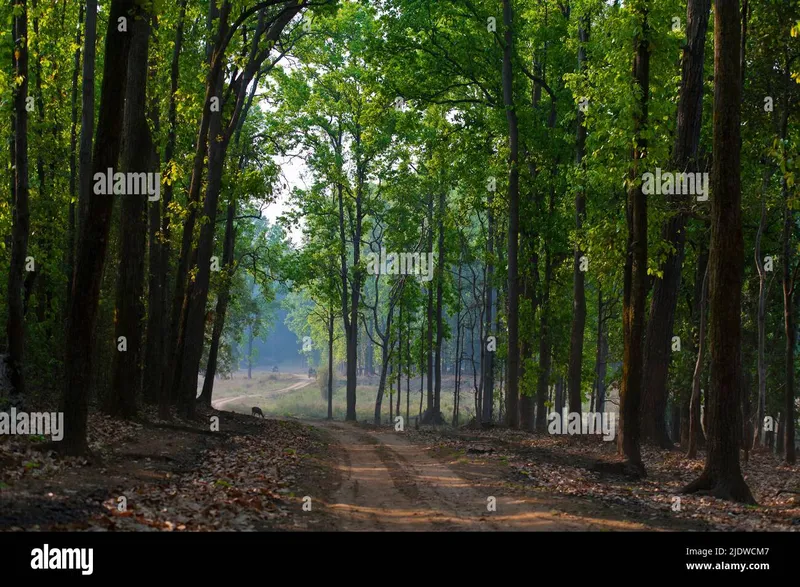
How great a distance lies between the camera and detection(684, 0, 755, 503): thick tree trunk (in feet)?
42.6

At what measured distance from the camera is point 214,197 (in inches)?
846

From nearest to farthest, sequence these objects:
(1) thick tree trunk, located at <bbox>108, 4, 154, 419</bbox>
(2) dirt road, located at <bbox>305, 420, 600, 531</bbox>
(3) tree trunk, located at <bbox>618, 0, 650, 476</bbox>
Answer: (2) dirt road, located at <bbox>305, 420, 600, 531</bbox> < (3) tree trunk, located at <bbox>618, 0, 650, 476</bbox> < (1) thick tree trunk, located at <bbox>108, 4, 154, 419</bbox>

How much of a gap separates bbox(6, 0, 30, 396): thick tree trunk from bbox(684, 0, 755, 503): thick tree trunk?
14.7 metres

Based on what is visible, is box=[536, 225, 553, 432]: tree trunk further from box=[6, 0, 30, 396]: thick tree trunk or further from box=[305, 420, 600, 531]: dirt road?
box=[6, 0, 30, 396]: thick tree trunk

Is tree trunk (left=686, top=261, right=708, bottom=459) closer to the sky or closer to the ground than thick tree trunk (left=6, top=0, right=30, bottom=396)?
closer to the ground

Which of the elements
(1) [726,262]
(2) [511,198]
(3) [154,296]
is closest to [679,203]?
(1) [726,262]

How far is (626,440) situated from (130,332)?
11507mm

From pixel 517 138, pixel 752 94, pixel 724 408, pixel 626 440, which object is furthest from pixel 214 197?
pixel 752 94

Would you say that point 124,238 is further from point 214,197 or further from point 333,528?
point 333,528

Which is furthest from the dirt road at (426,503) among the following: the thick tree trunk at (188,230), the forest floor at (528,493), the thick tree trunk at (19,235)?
the thick tree trunk at (19,235)

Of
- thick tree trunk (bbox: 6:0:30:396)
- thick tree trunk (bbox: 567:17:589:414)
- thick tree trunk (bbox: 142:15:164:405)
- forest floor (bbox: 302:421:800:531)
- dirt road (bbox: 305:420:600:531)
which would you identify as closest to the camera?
dirt road (bbox: 305:420:600:531)

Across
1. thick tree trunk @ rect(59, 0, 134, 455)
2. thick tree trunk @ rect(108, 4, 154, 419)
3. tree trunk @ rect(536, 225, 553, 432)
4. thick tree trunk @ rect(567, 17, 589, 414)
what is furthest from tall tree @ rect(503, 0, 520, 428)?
thick tree trunk @ rect(59, 0, 134, 455)

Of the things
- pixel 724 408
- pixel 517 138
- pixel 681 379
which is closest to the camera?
pixel 724 408

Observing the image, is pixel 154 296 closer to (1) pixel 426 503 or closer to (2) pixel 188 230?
(2) pixel 188 230
